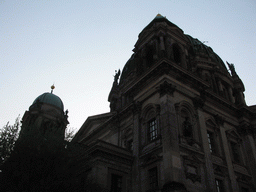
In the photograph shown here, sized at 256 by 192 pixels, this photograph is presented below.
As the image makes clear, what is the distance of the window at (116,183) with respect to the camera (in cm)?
2154

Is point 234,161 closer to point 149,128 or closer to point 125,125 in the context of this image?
point 149,128

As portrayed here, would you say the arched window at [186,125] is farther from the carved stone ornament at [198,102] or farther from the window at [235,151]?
the window at [235,151]

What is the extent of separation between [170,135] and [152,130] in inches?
133

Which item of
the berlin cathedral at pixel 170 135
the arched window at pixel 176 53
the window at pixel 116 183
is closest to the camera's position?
the berlin cathedral at pixel 170 135

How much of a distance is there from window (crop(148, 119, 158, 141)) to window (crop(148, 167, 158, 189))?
2.74 m

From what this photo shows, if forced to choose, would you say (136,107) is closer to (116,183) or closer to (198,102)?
(198,102)

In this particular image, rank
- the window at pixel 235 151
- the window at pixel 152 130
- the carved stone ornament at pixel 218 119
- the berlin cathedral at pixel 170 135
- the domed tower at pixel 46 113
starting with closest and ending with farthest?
the berlin cathedral at pixel 170 135
the window at pixel 152 130
the carved stone ornament at pixel 218 119
the window at pixel 235 151
the domed tower at pixel 46 113

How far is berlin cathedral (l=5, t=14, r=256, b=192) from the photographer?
19797 mm

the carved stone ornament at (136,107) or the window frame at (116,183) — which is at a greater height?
the carved stone ornament at (136,107)

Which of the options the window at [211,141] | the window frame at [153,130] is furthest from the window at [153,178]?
the window at [211,141]

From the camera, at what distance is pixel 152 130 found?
22.9m

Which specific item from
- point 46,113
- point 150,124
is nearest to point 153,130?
point 150,124

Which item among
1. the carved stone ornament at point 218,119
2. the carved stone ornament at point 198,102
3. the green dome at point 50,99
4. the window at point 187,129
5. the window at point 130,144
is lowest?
the window at point 187,129

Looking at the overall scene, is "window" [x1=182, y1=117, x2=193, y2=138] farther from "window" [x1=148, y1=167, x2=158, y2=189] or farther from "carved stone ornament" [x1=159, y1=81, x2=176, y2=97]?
"window" [x1=148, y1=167, x2=158, y2=189]
